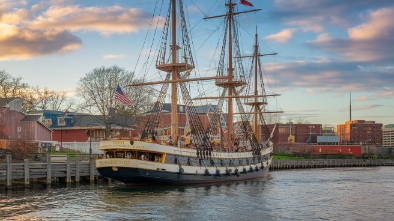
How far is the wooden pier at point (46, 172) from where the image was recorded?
1481 inches

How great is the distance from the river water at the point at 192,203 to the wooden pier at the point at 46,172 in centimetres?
121

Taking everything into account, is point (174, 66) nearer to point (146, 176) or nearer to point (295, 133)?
point (146, 176)

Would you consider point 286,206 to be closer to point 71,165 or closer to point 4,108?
point 71,165

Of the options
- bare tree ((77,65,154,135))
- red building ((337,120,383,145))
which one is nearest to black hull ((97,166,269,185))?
bare tree ((77,65,154,135))

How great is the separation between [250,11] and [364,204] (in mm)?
32699

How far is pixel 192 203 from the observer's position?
32875 millimetres

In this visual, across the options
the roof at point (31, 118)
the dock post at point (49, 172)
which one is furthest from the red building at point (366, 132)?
the dock post at point (49, 172)

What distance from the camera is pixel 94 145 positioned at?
66750 mm

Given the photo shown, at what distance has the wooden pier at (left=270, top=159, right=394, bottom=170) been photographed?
86.9 metres

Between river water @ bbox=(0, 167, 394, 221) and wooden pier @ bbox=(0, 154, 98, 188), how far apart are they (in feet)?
3.96

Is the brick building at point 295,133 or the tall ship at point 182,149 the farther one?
the brick building at point 295,133

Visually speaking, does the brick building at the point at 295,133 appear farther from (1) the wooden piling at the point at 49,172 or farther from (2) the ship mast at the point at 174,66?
(1) the wooden piling at the point at 49,172

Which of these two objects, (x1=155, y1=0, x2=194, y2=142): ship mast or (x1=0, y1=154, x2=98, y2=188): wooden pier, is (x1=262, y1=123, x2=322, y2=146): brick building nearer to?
(x1=155, y1=0, x2=194, y2=142): ship mast

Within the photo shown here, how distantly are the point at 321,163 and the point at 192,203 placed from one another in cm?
7257
